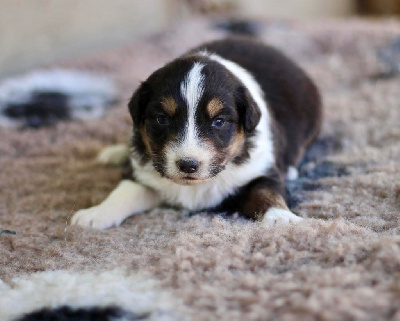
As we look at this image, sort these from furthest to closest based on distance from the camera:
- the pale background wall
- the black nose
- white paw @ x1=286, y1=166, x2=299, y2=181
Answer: the pale background wall → white paw @ x1=286, y1=166, x2=299, y2=181 → the black nose

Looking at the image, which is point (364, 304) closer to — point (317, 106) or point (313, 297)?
point (313, 297)

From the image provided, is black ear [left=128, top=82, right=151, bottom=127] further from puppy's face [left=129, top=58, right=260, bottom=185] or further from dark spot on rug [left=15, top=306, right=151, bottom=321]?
dark spot on rug [left=15, top=306, right=151, bottom=321]

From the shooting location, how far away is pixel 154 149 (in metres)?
2.57

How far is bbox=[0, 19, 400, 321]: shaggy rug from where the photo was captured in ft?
5.30

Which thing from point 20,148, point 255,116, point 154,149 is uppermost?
point 255,116

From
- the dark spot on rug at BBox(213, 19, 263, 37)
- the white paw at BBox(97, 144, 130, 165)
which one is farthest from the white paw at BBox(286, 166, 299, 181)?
the dark spot on rug at BBox(213, 19, 263, 37)

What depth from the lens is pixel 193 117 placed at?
244cm

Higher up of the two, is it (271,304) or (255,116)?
(255,116)

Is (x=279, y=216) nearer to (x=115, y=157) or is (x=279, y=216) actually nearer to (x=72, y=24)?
(x=115, y=157)

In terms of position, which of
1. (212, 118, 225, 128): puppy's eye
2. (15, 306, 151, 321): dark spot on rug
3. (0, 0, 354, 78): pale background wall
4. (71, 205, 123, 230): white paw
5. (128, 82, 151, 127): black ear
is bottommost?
(71, 205, 123, 230): white paw

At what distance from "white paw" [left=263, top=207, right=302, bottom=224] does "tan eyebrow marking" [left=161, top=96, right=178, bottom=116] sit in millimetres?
673

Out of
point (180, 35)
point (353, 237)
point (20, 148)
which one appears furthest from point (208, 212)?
point (180, 35)

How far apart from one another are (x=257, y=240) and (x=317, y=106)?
1.74 metres

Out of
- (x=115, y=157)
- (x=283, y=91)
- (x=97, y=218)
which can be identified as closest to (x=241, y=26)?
(x=283, y=91)
